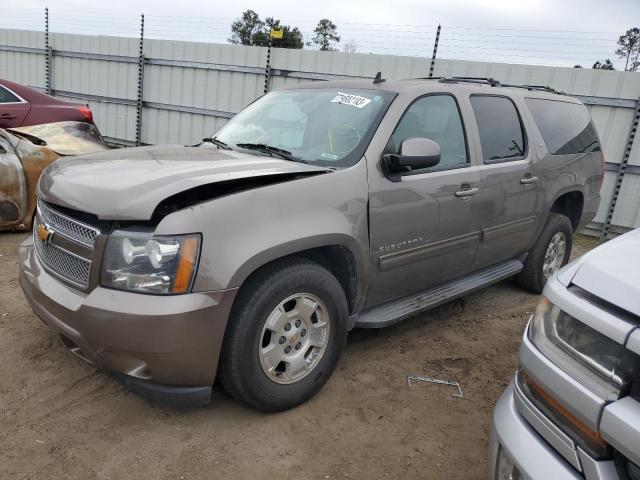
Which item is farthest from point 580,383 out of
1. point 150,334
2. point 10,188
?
point 10,188

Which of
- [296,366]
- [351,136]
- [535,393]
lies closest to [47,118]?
[351,136]

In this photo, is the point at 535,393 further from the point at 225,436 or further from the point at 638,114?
the point at 638,114

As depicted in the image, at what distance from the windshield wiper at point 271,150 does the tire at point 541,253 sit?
279 cm

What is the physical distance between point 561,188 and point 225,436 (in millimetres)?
3769

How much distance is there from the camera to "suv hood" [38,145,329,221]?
2.47 m

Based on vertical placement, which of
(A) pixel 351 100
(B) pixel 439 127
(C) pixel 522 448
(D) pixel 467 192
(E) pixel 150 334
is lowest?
(E) pixel 150 334

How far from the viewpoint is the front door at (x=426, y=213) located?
3248 millimetres

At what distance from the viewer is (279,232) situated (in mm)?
2660

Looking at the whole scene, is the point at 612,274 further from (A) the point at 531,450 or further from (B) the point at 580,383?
(A) the point at 531,450

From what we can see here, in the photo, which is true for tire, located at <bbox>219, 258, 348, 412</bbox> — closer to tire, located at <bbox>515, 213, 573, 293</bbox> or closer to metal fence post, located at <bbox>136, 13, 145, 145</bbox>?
tire, located at <bbox>515, 213, 573, 293</bbox>

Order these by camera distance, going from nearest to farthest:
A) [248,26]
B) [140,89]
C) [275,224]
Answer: [275,224], [140,89], [248,26]

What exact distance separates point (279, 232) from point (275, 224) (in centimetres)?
4

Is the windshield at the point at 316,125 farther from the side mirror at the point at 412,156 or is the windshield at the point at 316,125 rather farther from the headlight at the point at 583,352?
the headlight at the point at 583,352

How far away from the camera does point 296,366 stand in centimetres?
293
